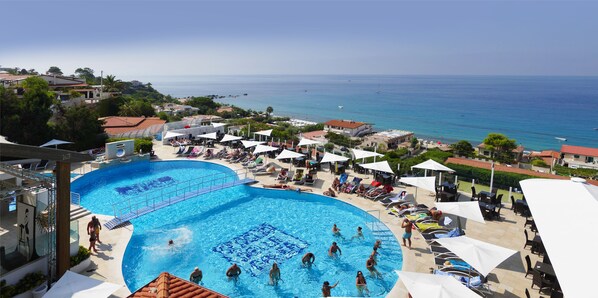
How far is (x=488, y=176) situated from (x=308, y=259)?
12.6 meters

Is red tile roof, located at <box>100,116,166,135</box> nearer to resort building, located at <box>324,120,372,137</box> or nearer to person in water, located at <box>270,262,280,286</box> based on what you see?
person in water, located at <box>270,262,280,286</box>

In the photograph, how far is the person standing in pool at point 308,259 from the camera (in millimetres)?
10031

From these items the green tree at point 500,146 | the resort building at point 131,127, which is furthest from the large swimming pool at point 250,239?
the green tree at point 500,146

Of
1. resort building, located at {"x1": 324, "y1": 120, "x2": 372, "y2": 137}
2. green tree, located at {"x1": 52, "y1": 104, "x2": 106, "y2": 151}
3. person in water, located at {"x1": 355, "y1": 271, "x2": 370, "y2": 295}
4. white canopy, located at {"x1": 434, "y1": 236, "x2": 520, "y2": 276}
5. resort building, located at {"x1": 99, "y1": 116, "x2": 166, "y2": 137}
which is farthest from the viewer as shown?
resort building, located at {"x1": 324, "y1": 120, "x2": 372, "y2": 137}

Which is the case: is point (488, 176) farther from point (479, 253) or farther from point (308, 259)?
point (308, 259)

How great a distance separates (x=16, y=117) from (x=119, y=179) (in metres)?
6.57

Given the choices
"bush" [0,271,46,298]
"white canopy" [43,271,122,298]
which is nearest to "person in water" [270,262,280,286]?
"white canopy" [43,271,122,298]

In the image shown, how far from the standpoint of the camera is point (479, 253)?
7770 mm

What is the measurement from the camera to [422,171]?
17.7 m

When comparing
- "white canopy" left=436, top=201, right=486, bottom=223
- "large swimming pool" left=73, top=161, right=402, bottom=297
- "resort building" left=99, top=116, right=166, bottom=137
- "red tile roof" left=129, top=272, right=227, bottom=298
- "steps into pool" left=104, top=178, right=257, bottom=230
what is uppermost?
"resort building" left=99, top=116, right=166, bottom=137

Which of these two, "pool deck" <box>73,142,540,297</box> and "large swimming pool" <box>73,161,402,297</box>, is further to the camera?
"large swimming pool" <box>73,161,402,297</box>

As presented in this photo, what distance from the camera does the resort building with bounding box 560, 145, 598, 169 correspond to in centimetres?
4603

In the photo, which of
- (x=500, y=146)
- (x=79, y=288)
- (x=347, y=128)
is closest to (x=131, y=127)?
(x=79, y=288)

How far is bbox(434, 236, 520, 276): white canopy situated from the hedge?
1106cm
